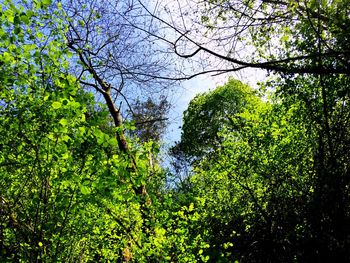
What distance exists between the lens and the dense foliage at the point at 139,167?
147 inches

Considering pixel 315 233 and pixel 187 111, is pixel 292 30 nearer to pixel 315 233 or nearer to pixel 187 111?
pixel 315 233

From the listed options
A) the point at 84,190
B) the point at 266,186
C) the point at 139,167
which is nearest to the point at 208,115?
the point at 266,186

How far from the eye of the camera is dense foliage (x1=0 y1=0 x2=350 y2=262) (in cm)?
373

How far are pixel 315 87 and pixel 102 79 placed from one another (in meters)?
5.76

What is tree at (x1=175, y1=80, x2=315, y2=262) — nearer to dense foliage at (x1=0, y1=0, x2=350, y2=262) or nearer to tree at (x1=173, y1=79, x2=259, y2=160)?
dense foliage at (x1=0, y1=0, x2=350, y2=262)

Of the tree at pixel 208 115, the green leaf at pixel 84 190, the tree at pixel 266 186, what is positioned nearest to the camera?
the green leaf at pixel 84 190

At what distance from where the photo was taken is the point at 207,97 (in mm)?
24859

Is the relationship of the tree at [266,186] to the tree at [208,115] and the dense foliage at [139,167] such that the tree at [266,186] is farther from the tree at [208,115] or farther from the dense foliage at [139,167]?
the tree at [208,115]

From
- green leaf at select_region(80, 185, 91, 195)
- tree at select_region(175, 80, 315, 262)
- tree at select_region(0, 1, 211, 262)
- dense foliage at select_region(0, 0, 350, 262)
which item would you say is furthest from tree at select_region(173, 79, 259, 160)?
green leaf at select_region(80, 185, 91, 195)

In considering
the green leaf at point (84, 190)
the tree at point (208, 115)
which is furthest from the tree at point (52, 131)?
the tree at point (208, 115)

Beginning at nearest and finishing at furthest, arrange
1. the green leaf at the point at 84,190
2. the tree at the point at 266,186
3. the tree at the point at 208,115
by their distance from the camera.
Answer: the green leaf at the point at 84,190, the tree at the point at 266,186, the tree at the point at 208,115

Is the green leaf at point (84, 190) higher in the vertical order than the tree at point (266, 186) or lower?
lower

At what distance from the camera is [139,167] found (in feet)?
13.6

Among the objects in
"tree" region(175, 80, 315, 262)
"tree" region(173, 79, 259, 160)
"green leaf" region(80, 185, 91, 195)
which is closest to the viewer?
"green leaf" region(80, 185, 91, 195)
